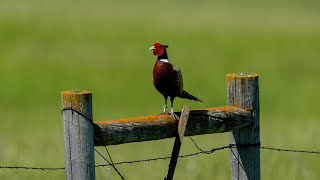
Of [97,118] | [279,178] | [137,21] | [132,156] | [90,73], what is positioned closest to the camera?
[279,178]

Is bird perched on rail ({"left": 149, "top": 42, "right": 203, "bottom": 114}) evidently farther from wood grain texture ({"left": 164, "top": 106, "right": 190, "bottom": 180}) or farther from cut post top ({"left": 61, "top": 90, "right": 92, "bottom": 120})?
cut post top ({"left": 61, "top": 90, "right": 92, "bottom": 120})

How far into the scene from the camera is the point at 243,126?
6.32m

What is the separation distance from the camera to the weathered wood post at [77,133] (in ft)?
17.4

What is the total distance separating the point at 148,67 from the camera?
1827 cm

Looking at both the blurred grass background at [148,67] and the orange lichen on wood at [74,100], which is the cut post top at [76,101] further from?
the blurred grass background at [148,67]

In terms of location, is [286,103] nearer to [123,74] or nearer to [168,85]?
[123,74]

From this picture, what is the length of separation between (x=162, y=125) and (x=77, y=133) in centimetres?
65

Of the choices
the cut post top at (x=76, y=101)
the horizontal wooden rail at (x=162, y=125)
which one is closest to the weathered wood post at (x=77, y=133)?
the cut post top at (x=76, y=101)

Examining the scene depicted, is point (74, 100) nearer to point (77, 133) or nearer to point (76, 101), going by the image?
point (76, 101)

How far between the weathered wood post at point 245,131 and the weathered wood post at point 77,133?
126cm

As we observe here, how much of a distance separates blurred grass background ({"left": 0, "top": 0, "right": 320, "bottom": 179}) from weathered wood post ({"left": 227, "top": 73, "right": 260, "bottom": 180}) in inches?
69.4

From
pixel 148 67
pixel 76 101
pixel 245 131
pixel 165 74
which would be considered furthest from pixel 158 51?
pixel 148 67

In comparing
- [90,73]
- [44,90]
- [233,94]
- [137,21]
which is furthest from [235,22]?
[233,94]

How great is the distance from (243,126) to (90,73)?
11.1 meters
